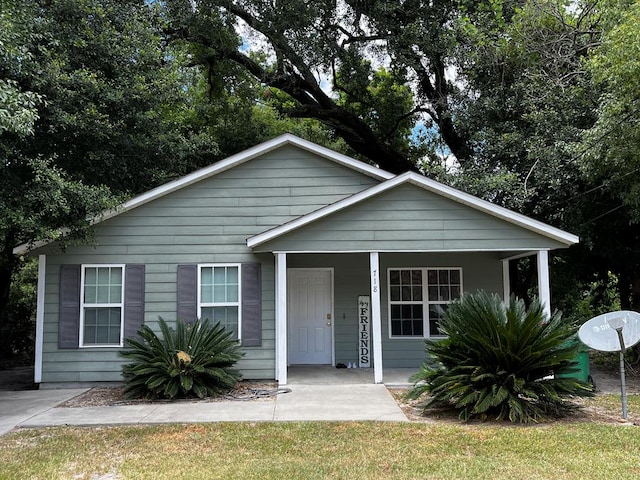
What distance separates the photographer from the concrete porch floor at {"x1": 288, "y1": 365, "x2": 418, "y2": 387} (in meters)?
9.41

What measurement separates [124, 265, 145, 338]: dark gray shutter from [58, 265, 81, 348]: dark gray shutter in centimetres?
85

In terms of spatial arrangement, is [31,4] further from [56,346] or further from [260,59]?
[260,59]

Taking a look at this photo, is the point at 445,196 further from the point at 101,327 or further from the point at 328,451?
the point at 101,327

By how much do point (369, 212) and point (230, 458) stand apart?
502 cm

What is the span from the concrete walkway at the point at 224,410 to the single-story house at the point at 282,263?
102 cm

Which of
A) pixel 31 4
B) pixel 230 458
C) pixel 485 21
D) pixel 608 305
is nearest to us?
pixel 230 458

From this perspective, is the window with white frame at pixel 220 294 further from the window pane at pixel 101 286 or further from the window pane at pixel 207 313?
the window pane at pixel 101 286

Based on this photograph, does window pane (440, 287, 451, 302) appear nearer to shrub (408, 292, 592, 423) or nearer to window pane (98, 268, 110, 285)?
shrub (408, 292, 592, 423)

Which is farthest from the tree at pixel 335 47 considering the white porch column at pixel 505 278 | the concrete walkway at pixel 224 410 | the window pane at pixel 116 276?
the concrete walkway at pixel 224 410

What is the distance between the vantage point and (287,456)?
5.36 metres

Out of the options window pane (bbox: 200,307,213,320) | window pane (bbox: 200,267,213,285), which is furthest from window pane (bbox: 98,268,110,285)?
window pane (bbox: 200,307,213,320)

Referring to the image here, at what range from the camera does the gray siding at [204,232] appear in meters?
9.70

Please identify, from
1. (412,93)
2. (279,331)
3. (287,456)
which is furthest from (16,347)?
(412,93)

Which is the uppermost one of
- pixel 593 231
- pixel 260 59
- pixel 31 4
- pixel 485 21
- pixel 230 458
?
pixel 260 59
